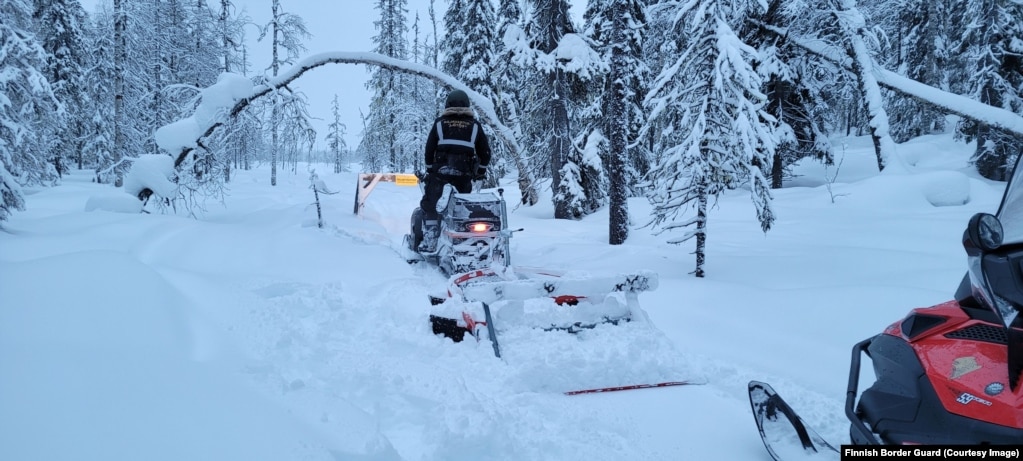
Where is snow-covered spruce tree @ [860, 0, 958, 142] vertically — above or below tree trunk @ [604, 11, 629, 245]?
above

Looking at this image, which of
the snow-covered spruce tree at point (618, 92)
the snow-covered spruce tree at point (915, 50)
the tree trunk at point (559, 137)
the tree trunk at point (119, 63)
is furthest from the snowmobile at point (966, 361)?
the tree trunk at point (119, 63)

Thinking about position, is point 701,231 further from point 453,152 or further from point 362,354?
point 362,354

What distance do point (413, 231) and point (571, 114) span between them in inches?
348

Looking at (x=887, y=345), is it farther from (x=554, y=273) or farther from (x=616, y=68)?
(x=616, y=68)

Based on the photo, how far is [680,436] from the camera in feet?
8.88

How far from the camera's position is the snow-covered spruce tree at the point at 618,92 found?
8867 mm

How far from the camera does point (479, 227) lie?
5.96 metres

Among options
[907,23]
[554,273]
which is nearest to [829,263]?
[554,273]

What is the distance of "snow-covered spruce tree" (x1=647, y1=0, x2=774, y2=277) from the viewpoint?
6.13 m

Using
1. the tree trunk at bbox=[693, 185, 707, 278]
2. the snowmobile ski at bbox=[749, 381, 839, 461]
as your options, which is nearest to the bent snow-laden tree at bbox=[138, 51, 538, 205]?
the tree trunk at bbox=[693, 185, 707, 278]

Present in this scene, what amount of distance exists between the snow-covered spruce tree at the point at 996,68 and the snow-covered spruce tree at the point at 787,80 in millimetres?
6089

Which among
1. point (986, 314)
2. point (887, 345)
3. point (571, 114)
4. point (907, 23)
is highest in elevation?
point (907, 23)

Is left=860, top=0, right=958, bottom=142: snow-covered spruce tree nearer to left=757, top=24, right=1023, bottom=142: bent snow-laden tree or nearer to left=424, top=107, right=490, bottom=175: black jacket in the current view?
left=757, top=24, right=1023, bottom=142: bent snow-laden tree

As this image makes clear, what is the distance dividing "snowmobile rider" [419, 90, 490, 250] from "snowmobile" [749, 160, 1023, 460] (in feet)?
17.4
